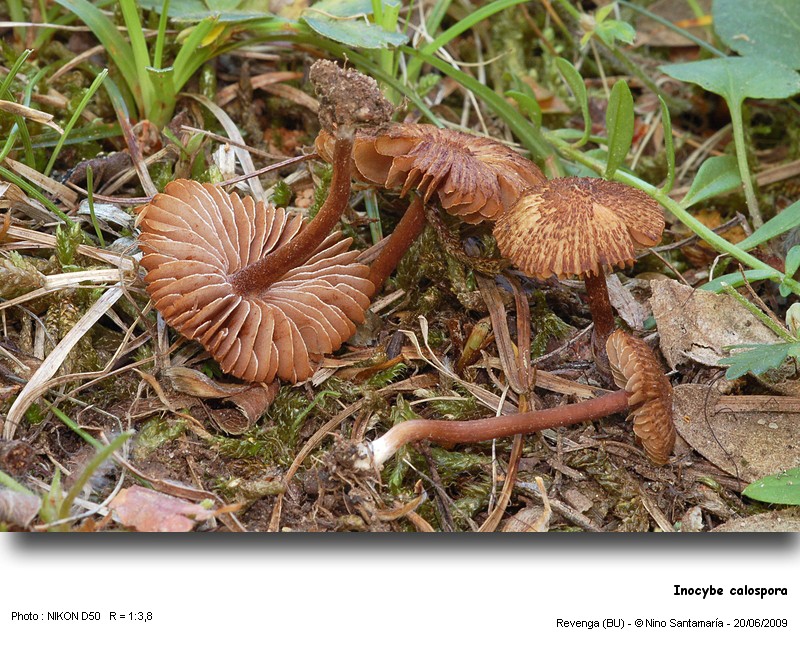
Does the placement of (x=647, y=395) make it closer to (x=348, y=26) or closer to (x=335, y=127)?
(x=335, y=127)

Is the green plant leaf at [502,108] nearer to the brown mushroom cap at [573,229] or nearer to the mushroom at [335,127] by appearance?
the brown mushroom cap at [573,229]

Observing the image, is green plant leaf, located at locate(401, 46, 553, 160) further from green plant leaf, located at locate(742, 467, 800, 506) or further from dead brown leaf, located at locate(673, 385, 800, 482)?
green plant leaf, located at locate(742, 467, 800, 506)

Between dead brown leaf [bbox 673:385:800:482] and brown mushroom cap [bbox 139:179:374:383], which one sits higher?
brown mushroom cap [bbox 139:179:374:383]

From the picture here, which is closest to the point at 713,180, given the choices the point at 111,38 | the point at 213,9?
the point at 213,9

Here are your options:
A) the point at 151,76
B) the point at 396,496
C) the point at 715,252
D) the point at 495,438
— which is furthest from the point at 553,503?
the point at 151,76

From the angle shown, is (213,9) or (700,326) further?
(213,9)

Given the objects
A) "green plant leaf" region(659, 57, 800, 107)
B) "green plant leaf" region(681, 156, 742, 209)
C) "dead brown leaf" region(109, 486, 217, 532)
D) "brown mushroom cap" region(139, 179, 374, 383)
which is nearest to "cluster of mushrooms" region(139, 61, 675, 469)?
"brown mushroom cap" region(139, 179, 374, 383)

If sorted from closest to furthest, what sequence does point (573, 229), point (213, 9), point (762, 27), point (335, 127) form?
point (335, 127) → point (573, 229) → point (213, 9) → point (762, 27)
